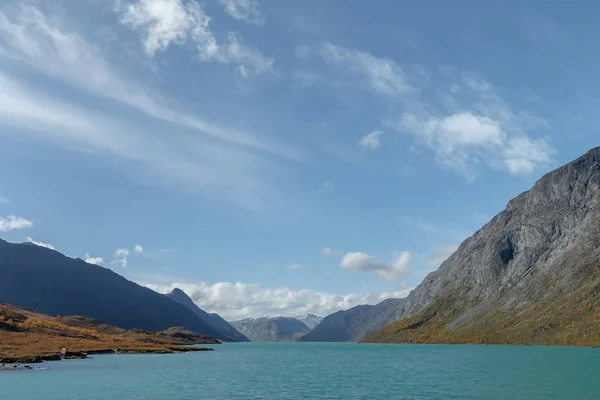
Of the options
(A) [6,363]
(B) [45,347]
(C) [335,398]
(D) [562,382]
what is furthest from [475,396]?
(B) [45,347]

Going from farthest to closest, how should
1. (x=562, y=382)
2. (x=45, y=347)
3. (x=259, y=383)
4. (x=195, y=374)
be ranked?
(x=45, y=347) < (x=195, y=374) < (x=259, y=383) < (x=562, y=382)

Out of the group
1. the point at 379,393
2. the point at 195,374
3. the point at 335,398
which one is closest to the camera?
the point at 335,398

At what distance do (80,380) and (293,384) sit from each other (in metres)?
43.7

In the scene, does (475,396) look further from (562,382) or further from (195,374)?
(195,374)

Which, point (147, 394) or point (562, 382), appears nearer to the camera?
point (147, 394)

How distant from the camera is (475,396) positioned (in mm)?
77812

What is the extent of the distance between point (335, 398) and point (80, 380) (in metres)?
56.3

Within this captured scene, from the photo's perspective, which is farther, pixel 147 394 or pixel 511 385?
pixel 511 385

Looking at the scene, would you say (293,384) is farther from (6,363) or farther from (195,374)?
(6,363)

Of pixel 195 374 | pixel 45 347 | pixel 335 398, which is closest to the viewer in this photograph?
pixel 335 398

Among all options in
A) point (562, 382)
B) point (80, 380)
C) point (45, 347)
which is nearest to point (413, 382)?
point (562, 382)

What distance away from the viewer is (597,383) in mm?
92188

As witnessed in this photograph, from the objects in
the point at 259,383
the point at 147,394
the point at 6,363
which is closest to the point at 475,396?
the point at 259,383

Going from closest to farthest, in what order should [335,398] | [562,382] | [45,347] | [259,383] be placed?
A: [335,398] → [562,382] → [259,383] → [45,347]
